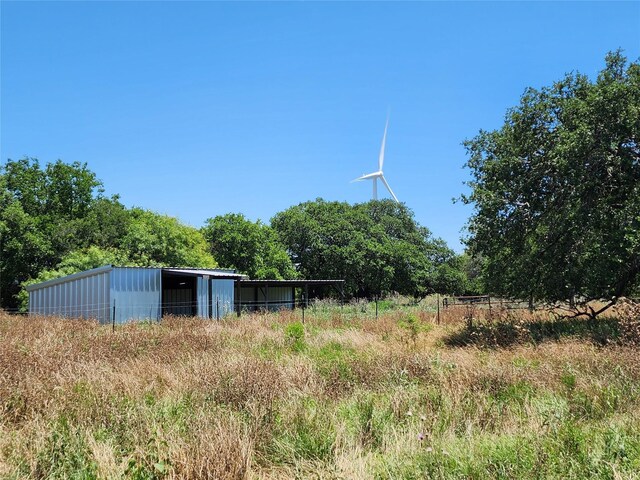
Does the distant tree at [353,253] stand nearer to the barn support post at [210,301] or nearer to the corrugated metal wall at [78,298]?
the barn support post at [210,301]

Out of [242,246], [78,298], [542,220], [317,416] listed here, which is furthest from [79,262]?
[317,416]

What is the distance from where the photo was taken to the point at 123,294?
24297mm

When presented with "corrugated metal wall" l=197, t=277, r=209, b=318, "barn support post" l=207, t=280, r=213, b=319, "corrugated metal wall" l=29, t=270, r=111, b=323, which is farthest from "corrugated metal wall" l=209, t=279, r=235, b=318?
"corrugated metal wall" l=29, t=270, r=111, b=323

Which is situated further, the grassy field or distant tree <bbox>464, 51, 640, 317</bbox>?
distant tree <bbox>464, 51, 640, 317</bbox>

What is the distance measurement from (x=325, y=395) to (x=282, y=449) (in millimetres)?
2100

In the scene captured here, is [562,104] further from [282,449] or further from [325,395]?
[282,449]

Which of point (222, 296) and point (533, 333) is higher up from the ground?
point (222, 296)

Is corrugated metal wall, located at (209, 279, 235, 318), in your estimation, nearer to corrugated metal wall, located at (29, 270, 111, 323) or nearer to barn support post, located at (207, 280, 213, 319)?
barn support post, located at (207, 280, 213, 319)

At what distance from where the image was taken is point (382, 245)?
2026 inches

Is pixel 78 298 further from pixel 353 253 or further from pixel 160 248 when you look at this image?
pixel 353 253

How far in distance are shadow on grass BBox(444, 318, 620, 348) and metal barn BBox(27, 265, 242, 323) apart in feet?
44.0

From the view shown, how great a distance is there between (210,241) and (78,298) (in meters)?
19.9

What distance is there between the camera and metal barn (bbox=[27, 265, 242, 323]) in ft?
79.0

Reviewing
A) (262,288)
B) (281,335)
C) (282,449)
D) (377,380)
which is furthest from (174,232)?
(282,449)
